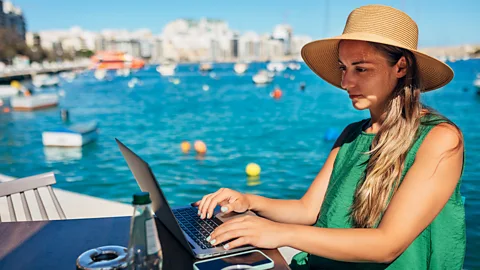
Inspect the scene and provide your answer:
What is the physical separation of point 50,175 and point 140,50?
13386cm

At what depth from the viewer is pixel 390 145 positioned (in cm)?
141

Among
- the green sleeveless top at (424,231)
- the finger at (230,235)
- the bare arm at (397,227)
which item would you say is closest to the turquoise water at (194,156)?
the green sleeveless top at (424,231)

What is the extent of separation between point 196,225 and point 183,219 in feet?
0.31

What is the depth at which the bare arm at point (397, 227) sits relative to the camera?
4.06 ft

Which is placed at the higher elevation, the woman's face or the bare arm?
the woman's face

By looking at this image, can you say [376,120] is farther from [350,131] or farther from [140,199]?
[140,199]

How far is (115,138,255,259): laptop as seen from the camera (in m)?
1.17

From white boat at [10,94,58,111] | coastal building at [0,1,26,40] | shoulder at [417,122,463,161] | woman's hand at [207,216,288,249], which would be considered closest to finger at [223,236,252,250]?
woman's hand at [207,216,288,249]

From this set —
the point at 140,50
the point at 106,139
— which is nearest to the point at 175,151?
the point at 106,139

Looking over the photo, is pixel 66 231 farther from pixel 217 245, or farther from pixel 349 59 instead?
pixel 349 59

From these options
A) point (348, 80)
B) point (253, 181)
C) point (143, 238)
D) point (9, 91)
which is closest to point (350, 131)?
point (348, 80)

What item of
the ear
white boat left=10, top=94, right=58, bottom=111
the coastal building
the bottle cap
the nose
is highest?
the coastal building

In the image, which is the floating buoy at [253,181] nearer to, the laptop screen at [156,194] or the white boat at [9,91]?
the laptop screen at [156,194]

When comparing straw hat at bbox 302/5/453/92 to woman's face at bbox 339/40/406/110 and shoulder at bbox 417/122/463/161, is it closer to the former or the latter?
woman's face at bbox 339/40/406/110
